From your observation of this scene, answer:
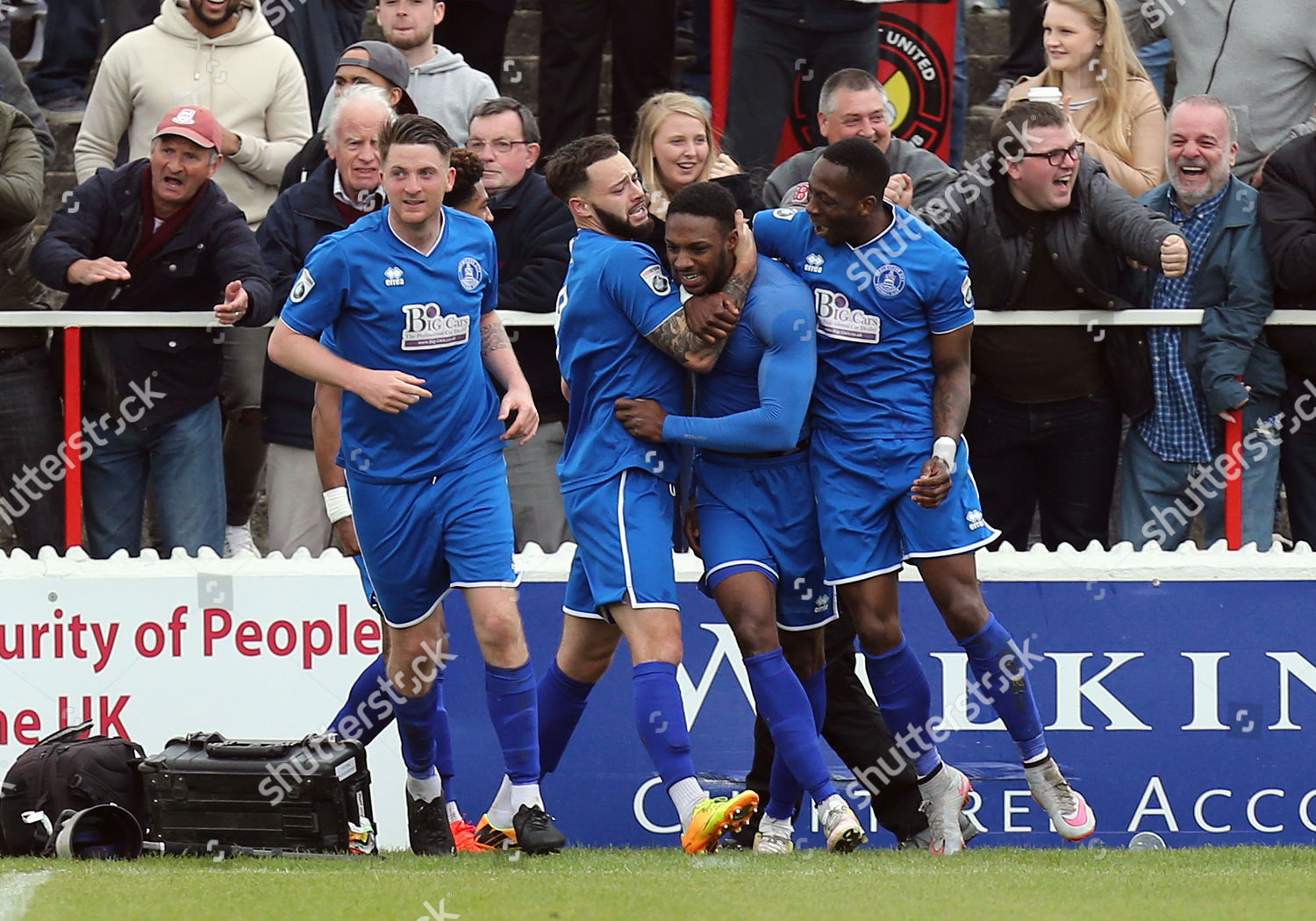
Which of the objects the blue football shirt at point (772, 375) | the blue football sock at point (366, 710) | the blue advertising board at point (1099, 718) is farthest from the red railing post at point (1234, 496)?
the blue football sock at point (366, 710)

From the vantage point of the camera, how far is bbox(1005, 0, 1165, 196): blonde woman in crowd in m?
8.42

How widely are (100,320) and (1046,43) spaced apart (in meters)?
3.97

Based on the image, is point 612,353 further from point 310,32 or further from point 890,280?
point 310,32

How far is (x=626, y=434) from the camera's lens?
647cm

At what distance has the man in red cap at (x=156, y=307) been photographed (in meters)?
7.89

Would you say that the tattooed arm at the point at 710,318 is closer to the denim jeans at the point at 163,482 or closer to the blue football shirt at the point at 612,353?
the blue football shirt at the point at 612,353

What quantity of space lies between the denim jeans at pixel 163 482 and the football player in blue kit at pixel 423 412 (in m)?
1.51

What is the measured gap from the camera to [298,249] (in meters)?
8.02

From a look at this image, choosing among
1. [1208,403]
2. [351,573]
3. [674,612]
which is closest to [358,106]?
[351,573]

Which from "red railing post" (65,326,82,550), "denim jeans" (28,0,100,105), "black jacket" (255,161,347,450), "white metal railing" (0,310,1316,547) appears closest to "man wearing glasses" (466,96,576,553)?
"white metal railing" (0,310,1316,547)

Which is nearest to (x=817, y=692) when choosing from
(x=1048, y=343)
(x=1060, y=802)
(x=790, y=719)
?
→ (x=790, y=719)

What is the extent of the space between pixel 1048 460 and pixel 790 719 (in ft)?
6.74

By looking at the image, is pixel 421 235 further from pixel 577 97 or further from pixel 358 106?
pixel 577 97

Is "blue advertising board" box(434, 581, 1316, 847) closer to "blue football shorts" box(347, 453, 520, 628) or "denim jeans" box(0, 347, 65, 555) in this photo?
"blue football shorts" box(347, 453, 520, 628)
